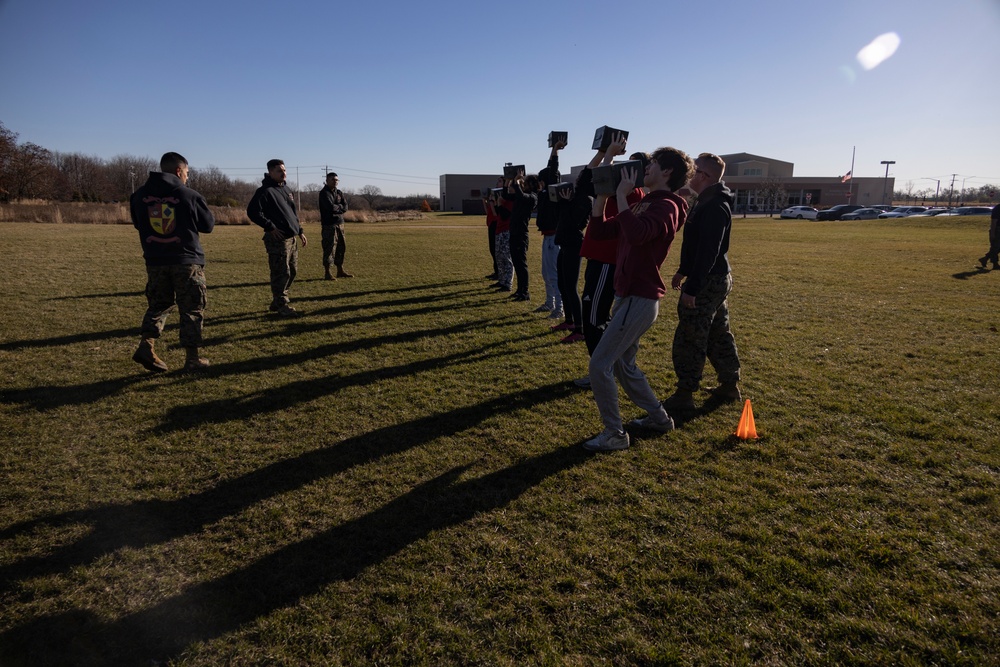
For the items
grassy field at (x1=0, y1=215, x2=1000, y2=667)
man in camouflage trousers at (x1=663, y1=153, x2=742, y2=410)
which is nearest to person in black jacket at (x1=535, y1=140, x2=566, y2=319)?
grassy field at (x1=0, y1=215, x2=1000, y2=667)

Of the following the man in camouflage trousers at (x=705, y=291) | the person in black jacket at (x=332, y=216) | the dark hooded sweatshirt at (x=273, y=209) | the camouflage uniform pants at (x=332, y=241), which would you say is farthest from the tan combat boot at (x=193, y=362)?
the camouflage uniform pants at (x=332, y=241)

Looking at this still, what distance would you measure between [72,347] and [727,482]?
7.38m

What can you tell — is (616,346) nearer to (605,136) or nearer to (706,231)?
(706,231)

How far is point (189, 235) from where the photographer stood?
5617mm

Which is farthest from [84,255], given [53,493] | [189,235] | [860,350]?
[860,350]

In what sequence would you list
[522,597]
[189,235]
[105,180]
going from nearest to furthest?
[522,597] < [189,235] < [105,180]

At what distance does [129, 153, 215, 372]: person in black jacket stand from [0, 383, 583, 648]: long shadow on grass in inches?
107

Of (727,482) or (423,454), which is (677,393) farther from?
(423,454)

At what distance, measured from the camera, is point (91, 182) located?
74312mm

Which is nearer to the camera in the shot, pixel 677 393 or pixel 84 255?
pixel 677 393

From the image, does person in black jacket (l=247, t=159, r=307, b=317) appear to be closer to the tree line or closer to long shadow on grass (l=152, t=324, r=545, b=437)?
long shadow on grass (l=152, t=324, r=545, b=437)

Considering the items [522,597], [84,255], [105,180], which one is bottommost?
[522,597]

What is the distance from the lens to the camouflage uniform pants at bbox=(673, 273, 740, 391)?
473 cm

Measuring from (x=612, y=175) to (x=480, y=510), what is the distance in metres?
2.35
